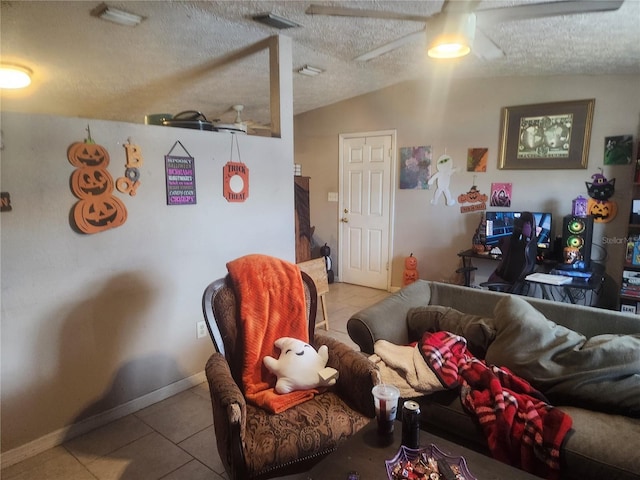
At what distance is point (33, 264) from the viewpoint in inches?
76.0

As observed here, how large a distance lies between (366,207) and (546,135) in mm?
2185

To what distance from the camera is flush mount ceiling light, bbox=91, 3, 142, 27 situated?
7.27ft

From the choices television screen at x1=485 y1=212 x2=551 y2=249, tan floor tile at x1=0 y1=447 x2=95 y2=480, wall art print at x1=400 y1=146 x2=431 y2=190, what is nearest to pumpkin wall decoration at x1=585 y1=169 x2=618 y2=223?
television screen at x1=485 y1=212 x2=551 y2=249

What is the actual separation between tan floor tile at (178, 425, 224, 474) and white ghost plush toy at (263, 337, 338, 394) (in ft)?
2.01

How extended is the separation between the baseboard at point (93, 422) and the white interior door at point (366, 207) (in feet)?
9.61

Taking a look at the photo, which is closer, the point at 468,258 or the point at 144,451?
the point at 144,451

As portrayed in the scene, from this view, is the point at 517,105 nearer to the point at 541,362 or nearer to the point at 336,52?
the point at 336,52

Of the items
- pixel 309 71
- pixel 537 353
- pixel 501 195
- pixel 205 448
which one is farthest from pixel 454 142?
pixel 205 448

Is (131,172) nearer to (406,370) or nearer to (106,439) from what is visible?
(106,439)

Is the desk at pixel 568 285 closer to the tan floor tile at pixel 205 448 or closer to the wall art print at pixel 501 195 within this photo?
the wall art print at pixel 501 195

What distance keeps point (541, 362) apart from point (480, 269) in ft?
8.80

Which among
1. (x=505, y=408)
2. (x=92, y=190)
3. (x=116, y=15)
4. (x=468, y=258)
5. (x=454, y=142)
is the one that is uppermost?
(x=116, y=15)

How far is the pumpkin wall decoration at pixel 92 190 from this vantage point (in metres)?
2.03

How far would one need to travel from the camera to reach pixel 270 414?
1.64 meters
